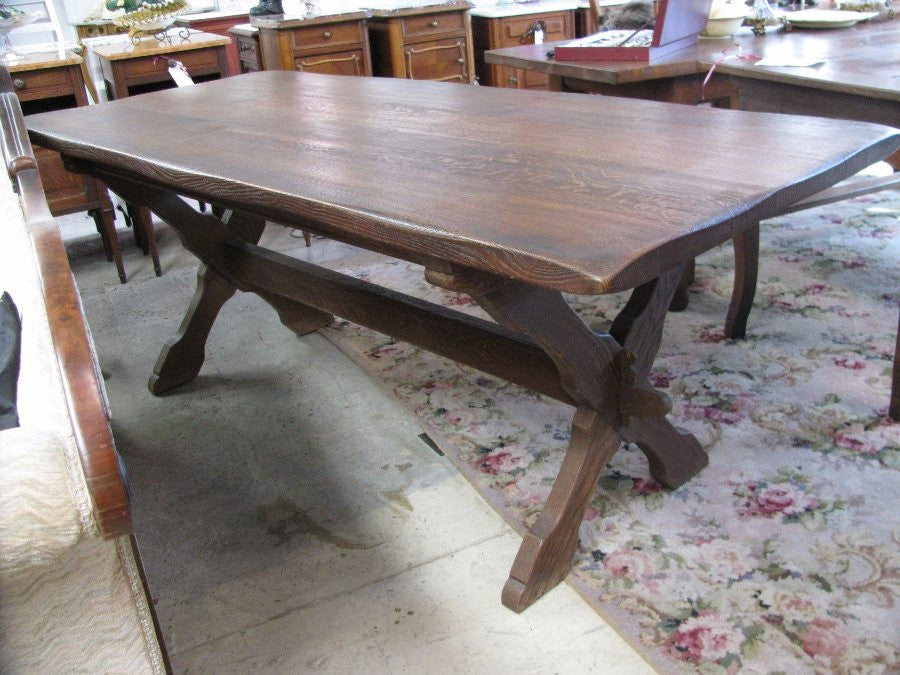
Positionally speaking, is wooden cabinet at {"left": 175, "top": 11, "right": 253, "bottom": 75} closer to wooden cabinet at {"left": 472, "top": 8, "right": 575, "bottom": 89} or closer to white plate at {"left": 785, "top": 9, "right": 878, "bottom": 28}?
wooden cabinet at {"left": 472, "top": 8, "right": 575, "bottom": 89}

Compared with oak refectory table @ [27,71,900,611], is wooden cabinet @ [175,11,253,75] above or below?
above

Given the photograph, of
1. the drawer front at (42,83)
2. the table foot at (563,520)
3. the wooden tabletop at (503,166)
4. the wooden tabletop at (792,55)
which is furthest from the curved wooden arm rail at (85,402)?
the drawer front at (42,83)

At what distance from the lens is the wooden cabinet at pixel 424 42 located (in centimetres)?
402

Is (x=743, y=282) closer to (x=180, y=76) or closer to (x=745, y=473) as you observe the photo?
(x=745, y=473)

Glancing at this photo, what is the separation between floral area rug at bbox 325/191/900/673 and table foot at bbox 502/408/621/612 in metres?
0.06

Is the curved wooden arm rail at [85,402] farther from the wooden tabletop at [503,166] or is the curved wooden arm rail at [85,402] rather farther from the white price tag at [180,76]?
the white price tag at [180,76]

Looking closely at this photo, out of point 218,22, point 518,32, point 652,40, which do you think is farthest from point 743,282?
point 218,22

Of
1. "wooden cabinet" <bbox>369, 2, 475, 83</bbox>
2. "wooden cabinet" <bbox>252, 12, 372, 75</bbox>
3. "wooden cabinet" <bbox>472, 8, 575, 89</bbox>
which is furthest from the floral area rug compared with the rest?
"wooden cabinet" <bbox>472, 8, 575, 89</bbox>

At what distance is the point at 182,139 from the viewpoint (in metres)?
1.69

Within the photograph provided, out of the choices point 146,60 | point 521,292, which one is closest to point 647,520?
A: point 521,292

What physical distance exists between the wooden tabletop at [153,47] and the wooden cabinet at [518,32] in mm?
1774

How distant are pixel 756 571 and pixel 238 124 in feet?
4.26

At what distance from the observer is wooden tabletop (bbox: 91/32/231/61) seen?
3090 millimetres

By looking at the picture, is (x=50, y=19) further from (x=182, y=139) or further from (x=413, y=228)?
(x=413, y=228)
